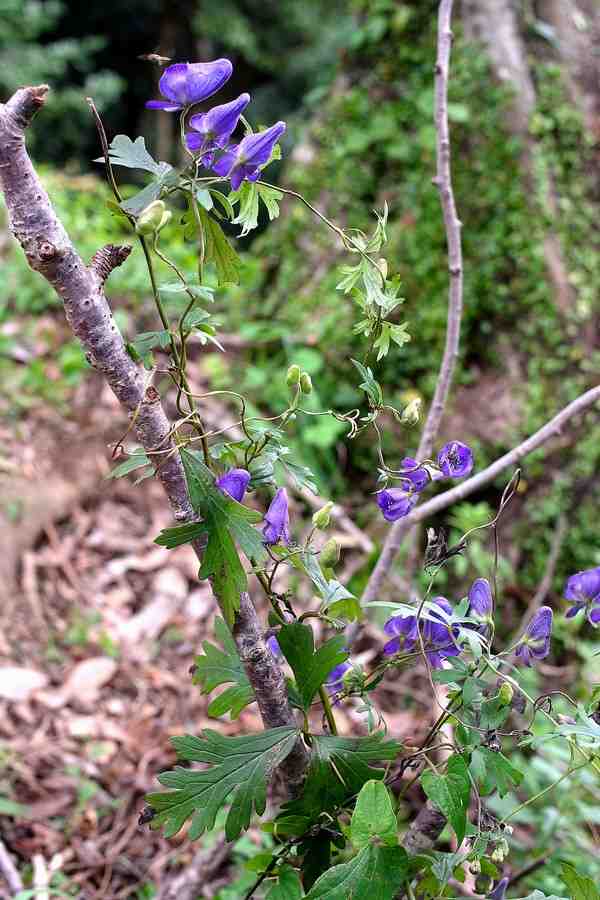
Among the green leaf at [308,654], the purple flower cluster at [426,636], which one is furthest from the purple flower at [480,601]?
the green leaf at [308,654]

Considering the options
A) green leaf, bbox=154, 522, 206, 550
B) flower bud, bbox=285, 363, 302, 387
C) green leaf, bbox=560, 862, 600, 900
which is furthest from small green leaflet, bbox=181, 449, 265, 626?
green leaf, bbox=560, 862, 600, 900

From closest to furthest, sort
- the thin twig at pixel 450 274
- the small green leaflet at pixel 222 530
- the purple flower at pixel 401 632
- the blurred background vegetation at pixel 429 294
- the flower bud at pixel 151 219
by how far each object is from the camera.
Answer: the flower bud at pixel 151 219 < the small green leaflet at pixel 222 530 < the purple flower at pixel 401 632 < the thin twig at pixel 450 274 < the blurred background vegetation at pixel 429 294

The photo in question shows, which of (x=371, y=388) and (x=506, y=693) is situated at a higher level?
(x=371, y=388)

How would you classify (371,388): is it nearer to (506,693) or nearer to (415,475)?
(415,475)

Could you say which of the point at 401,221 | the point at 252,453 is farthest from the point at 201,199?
the point at 401,221

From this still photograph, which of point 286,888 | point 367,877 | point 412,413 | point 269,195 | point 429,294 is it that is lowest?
point 429,294

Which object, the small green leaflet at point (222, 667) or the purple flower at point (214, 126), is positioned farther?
the small green leaflet at point (222, 667)

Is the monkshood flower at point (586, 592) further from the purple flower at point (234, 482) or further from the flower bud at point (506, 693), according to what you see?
the purple flower at point (234, 482)

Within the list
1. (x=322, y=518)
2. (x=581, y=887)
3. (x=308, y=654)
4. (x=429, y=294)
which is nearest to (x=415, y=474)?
(x=322, y=518)
